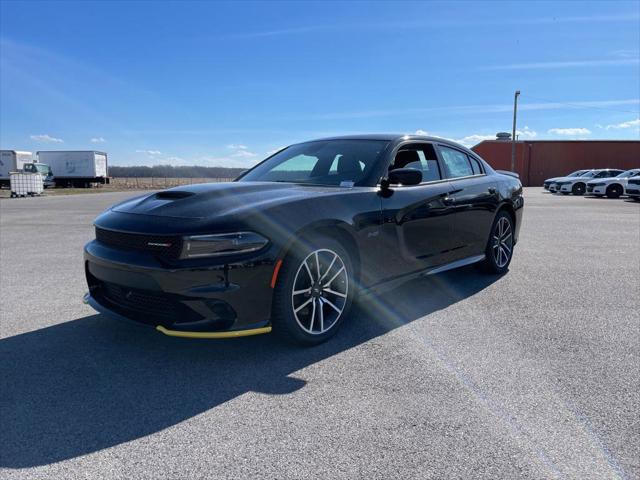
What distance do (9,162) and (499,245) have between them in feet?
146

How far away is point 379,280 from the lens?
3898 mm

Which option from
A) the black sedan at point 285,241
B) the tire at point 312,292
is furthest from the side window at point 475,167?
the tire at point 312,292

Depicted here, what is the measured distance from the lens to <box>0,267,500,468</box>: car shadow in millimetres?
2346

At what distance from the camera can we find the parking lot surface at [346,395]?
2.12 meters

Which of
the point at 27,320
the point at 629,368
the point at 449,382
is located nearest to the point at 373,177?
the point at 449,382

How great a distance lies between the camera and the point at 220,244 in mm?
2951

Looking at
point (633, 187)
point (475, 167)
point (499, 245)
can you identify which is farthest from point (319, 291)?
point (633, 187)

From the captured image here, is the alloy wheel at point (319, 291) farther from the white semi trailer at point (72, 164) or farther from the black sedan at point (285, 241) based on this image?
the white semi trailer at point (72, 164)

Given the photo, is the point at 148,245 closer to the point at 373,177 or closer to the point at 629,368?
the point at 373,177

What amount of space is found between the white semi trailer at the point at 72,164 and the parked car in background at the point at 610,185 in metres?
40.0

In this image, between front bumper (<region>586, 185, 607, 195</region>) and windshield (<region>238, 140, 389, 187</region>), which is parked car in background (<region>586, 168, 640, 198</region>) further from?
windshield (<region>238, 140, 389, 187</region>)

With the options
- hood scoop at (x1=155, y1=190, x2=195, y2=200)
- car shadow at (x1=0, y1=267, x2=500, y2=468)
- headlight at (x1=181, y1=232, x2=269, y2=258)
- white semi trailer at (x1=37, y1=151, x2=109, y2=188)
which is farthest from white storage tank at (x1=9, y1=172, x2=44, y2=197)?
headlight at (x1=181, y1=232, x2=269, y2=258)

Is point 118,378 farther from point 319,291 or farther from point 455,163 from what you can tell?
point 455,163

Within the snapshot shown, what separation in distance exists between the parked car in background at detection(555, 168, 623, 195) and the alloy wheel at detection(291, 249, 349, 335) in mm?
27748
